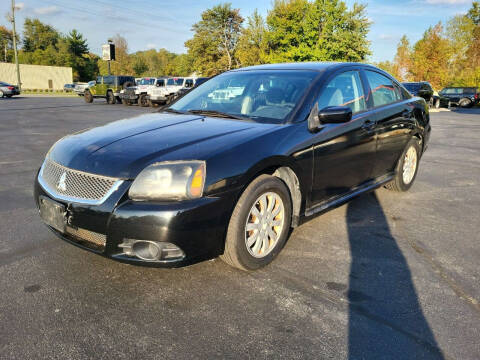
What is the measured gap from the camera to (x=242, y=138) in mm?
2838

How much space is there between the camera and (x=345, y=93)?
3852 millimetres

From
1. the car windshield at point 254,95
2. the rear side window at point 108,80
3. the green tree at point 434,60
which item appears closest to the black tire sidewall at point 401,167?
the car windshield at point 254,95

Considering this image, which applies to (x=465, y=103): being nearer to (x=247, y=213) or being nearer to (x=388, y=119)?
(x=388, y=119)

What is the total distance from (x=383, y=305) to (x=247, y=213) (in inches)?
42.0

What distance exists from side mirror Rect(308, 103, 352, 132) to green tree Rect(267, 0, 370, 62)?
42.0 metres

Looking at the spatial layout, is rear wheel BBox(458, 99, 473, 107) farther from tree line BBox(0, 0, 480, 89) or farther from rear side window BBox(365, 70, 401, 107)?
rear side window BBox(365, 70, 401, 107)

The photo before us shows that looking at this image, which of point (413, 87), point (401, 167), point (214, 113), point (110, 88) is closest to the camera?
point (214, 113)

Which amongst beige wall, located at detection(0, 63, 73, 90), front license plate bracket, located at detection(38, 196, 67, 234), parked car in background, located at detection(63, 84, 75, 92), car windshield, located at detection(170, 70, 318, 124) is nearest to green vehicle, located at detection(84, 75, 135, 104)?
car windshield, located at detection(170, 70, 318, 124)

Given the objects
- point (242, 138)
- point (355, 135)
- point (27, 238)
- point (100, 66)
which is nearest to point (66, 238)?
point (27, 238)

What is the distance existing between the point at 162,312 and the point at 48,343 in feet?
2.08

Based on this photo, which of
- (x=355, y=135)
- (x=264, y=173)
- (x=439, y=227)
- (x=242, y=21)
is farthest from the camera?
(x=242, y=21)

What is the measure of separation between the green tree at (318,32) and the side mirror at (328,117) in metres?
42.0

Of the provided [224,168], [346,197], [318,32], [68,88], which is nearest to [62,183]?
[224,168]

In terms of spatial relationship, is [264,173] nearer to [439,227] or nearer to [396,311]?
[396,311]
